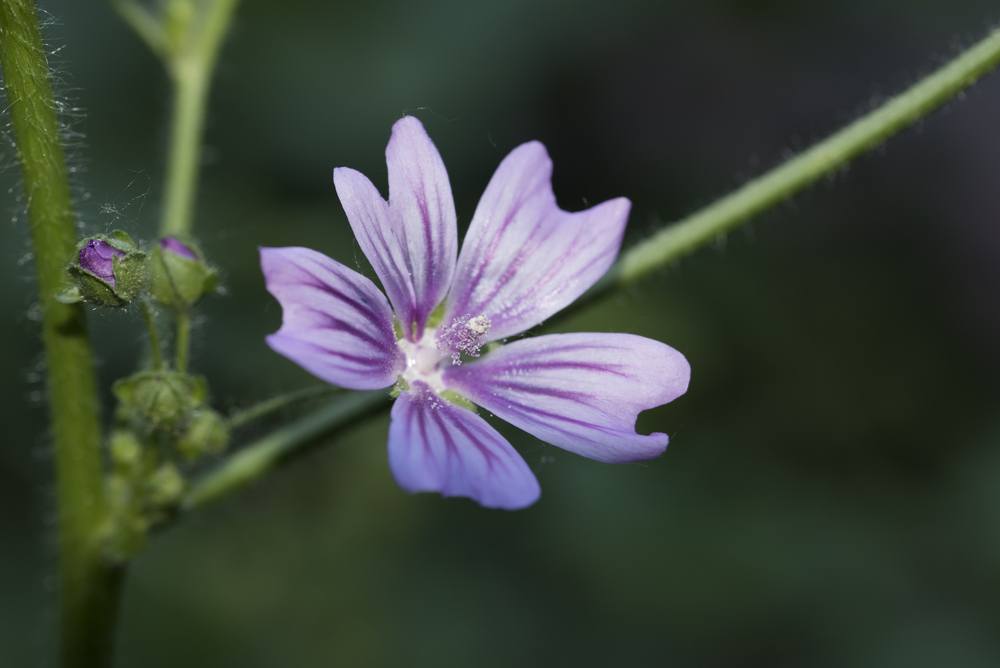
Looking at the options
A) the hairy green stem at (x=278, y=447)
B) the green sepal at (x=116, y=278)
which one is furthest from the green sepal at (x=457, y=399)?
the green sepal at (x=116, y=278)

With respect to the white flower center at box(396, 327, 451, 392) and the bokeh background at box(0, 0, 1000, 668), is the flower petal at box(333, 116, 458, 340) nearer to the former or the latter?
the white flower center at box(396, 327, 451, 392)

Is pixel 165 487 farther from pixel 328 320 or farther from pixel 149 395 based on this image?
pixel 328 320

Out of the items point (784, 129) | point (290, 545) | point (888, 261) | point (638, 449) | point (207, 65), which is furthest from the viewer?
point (784, 129)

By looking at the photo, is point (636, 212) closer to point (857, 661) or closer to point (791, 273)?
point (791, 273)

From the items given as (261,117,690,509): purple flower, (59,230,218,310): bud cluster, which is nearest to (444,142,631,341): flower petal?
(261,117,690,509): purple flower

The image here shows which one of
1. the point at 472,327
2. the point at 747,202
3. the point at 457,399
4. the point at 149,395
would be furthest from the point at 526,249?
the point at 149,395

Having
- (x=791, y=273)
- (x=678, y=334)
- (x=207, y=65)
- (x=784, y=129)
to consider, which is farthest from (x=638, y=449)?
(x=784, y=129)

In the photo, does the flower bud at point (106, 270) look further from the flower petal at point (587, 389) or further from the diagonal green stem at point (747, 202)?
the flower petal at point (587, 389)
